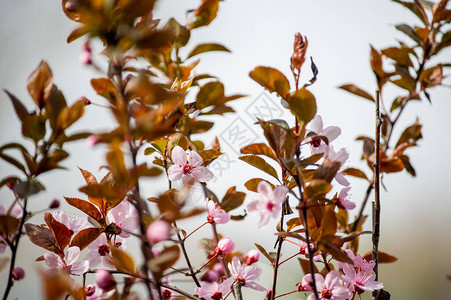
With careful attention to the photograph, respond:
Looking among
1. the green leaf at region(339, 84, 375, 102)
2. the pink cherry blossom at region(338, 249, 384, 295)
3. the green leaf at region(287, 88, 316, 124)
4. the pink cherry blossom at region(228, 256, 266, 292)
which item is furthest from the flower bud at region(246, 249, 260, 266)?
the green leaf at region(339, 84, 375, 102)

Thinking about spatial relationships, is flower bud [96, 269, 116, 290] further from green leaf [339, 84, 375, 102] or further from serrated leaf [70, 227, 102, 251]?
green leaf [339, 84, 375, 102]

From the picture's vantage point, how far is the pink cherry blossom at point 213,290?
0.58 m

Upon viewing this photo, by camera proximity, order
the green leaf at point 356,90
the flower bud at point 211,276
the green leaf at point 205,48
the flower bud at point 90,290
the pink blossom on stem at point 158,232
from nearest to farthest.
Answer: the pink blossom on stem at point 158,232, the flower bud at point 211,276, the flower bud at point 90,290, the green leaf at point 205,48, the green leaf at point 356,90

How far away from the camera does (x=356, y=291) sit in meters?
0.60

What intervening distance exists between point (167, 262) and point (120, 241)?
13.1 inches

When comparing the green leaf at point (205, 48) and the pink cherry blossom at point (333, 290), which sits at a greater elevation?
the green leaf at point (205, 48)

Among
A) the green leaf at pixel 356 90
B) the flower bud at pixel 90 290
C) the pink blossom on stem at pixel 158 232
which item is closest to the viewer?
the pink blossom on stem at pixel 158 232

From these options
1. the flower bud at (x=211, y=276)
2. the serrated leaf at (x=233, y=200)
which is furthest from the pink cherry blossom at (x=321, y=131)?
the flower bud at (x=211, y=276)

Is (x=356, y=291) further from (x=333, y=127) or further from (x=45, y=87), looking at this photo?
(x=45, y=87)

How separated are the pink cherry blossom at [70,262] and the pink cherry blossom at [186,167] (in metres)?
0.17

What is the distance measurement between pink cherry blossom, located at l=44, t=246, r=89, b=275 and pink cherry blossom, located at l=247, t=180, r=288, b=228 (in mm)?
242

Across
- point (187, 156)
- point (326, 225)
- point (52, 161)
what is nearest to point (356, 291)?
point (326, 225)

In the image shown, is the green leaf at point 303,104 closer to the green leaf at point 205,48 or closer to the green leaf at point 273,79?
the green leaf at point 273,79

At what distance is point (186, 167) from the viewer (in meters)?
0.64
